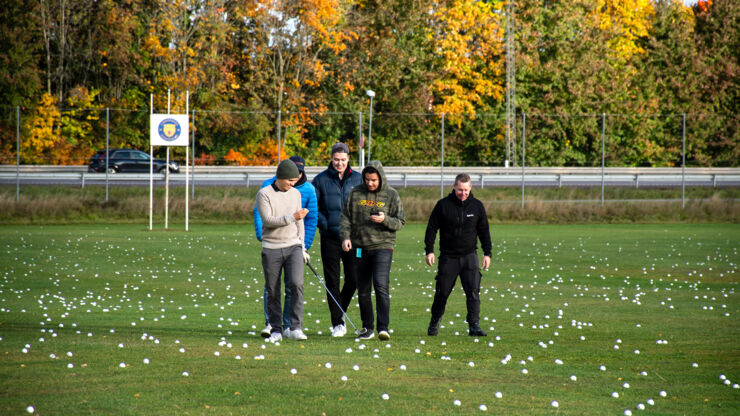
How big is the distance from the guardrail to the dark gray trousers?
2389 cm

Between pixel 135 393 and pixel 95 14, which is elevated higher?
pixel 95 14

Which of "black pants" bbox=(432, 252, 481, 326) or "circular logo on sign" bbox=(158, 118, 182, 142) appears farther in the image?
"circular logo on sign" bbox=(158, 118, 182, 142)

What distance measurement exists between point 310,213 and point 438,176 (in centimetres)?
2965

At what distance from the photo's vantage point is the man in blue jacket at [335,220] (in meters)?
9.69

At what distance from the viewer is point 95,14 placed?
46.1 m

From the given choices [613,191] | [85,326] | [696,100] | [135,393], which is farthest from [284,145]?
[135,393]

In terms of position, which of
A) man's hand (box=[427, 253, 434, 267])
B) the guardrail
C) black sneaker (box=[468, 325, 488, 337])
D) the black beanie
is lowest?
black sneaker (box=[468, 325, 488, 337])

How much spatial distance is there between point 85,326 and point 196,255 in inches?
394

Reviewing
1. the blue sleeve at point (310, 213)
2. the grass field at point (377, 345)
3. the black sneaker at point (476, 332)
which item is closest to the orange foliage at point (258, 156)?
the grass field at point (377, 345)

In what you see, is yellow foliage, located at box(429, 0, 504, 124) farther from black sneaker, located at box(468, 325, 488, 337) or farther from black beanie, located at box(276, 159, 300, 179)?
black beanie, located at box(276, 159, 300, 179)

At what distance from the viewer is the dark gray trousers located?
9.15m

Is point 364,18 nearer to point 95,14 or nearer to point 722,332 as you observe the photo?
point 95,14

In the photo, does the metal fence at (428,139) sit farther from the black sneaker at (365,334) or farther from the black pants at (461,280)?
the black sneaker at (365,334)

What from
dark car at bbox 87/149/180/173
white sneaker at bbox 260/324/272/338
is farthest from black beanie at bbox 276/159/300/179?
dark car at bbox 87/149/180/173
